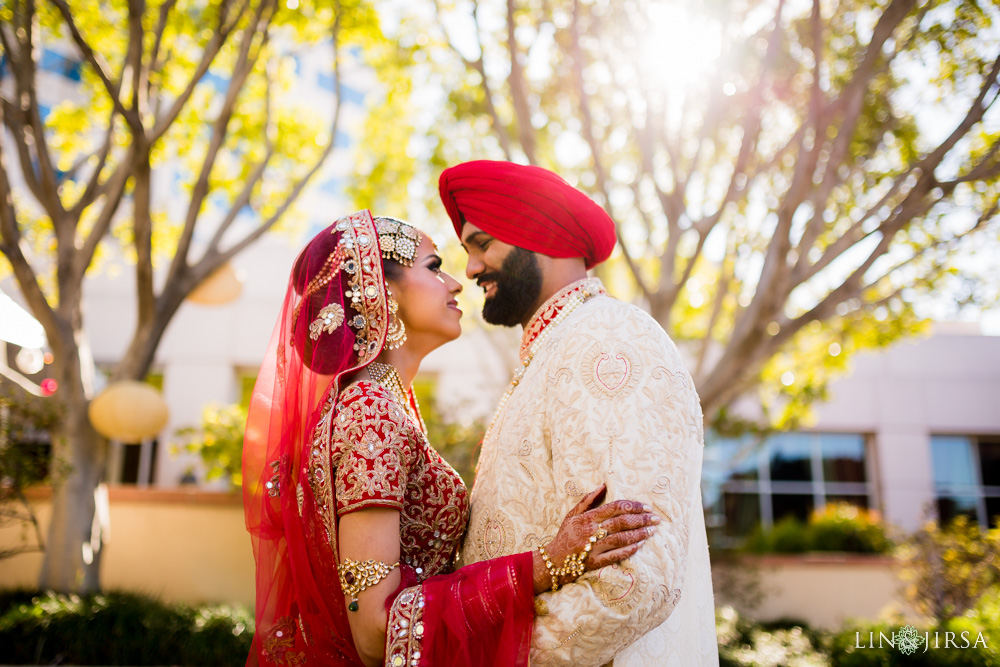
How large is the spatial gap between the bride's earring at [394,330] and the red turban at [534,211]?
1.19 ft

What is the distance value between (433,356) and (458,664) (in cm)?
1439

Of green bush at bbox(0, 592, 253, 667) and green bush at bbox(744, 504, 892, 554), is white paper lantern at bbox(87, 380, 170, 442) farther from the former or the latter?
green bush at bbox(744, 504, 892, 554)

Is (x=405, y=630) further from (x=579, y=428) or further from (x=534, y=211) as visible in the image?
(x=534, y=211)

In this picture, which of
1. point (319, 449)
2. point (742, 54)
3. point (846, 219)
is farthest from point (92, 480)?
point (846, 219)

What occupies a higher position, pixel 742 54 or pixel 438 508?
pixel 742 54

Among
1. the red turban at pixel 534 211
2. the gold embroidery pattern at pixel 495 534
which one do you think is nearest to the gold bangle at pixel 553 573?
the gold embroidery pattern at pixel 495 534

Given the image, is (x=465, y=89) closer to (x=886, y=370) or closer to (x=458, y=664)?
(x=458, y=664)

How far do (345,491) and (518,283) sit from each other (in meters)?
0.84

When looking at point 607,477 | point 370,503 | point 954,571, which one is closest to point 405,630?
point 370,503

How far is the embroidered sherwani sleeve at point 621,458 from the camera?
64.5 inches

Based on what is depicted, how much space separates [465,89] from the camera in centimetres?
934

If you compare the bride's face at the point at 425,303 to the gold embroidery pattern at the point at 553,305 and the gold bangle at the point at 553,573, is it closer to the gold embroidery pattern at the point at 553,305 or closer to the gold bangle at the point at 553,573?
the gold embroidery pattern at the point at 553,305

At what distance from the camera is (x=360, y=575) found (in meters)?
1.79

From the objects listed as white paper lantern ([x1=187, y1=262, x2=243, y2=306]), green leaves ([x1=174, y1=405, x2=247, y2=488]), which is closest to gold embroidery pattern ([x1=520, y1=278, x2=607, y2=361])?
white paper lantern ([x1=187, y1=262, x2=243, y2=306])
